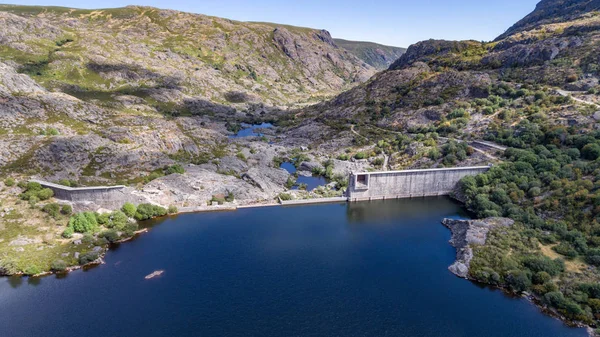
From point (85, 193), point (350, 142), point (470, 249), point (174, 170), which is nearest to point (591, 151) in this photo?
point (470, 249)

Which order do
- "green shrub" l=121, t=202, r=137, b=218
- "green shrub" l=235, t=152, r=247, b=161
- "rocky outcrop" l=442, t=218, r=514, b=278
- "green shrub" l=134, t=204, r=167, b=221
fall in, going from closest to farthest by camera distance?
1. "rocky outcrop" l=442, t=218, r=514, b=278
2. "green shrub" l=121, t=202, r=137, b=218
3. "green shrub" l=134, t=204, r=167, b=221
4. "green shrub" l=235, t=152, r=247, b=161

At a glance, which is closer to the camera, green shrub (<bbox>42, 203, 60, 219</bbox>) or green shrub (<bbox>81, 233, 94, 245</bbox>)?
green shrub (<bbox>81, 233, 94, 245</bbox>)

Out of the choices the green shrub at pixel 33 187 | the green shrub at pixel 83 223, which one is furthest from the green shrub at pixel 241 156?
the green shrub at pixel 33 187

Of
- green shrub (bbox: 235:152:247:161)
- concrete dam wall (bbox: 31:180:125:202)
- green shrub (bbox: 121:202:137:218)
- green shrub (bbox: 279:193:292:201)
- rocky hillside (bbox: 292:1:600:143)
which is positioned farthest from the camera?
rocky hillside (bbox: 292:1:600:143)

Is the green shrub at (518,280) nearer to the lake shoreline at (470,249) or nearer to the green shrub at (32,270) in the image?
the lake shoreline at (470,249)

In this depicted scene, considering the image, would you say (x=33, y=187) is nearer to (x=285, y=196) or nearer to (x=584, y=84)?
(x=285, y=196)

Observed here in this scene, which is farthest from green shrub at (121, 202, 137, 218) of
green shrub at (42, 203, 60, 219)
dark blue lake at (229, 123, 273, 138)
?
dark blue lake at (229, 123, 273, 138)

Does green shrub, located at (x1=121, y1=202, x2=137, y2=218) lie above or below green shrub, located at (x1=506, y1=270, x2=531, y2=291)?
above

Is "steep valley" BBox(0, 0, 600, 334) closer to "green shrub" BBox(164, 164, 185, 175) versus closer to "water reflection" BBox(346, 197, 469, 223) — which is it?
"green shrub" BBox(164, 164, 185, 175)
